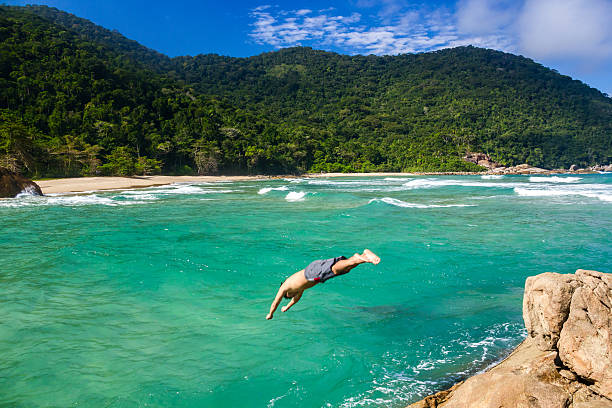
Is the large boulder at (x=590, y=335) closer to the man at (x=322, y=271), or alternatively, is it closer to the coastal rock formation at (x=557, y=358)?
the coastal rock formation at (x=557, y=358)

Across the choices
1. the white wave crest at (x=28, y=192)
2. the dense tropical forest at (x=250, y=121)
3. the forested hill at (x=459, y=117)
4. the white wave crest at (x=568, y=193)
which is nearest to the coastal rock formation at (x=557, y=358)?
the white wave crest at (x=568, y=193)

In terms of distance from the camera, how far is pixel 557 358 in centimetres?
425

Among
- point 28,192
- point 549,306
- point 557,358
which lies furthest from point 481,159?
point 557,358

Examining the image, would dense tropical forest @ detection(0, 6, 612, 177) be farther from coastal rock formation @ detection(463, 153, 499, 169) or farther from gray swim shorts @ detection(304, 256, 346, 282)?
gray swim shorts @ detection(304, 256, 346, 282)

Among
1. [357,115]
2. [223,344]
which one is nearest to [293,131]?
[357,115]

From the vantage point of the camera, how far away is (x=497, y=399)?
Answer: 3387 mm

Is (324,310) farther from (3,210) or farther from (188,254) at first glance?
(3,210)

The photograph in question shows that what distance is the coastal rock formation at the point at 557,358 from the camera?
3439 mm

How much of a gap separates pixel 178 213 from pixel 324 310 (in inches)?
655

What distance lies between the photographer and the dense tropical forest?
6297 cm

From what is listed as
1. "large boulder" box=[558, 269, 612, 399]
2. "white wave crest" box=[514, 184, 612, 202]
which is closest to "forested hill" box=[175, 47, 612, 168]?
"white wave crest" box=[514, 184, 612, 202]

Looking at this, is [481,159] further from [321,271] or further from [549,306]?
[321,271]

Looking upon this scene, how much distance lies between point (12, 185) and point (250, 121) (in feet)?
297

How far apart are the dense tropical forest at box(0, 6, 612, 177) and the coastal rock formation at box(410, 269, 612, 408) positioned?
5099cm
